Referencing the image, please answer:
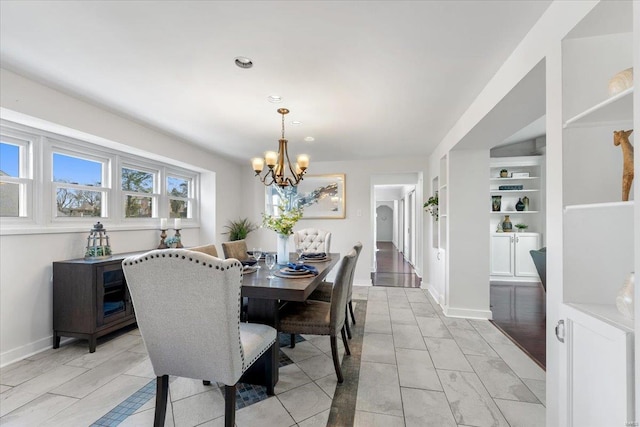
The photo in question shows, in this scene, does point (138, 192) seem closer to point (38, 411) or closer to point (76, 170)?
point (76, 170)

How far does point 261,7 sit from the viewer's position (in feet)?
4.91

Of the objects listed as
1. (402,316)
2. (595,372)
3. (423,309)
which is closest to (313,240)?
(402,316)

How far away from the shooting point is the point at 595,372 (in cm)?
108

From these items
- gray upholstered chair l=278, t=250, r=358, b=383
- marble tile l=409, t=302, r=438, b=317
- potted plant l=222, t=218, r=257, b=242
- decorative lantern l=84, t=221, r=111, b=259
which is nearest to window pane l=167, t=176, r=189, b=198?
potted plant l=222, t=218, r=257, b=242

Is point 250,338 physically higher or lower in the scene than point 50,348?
higher

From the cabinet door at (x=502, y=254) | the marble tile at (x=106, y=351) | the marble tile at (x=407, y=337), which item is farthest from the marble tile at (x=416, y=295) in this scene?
the marble tile at (x=106, y=351)

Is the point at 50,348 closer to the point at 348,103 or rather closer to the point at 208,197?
the point at 208,197

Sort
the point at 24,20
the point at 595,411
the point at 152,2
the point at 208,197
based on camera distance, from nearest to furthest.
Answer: the point at 595,411, the point at 152,2, the point at 24,20, the point at 208,197

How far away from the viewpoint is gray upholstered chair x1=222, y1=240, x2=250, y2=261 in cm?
302

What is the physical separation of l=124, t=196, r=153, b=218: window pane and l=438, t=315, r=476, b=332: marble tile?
14.0 feet

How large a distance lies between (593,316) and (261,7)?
7.04ft

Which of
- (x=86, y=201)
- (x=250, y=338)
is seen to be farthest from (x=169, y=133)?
(x=250, y=338)

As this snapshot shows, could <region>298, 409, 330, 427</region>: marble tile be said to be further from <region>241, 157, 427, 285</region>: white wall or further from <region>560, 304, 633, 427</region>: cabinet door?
<region>241, 157, 427, 285</region>: white wall

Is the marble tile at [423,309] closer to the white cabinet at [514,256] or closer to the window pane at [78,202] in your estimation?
the white cabinet at [514,256]
